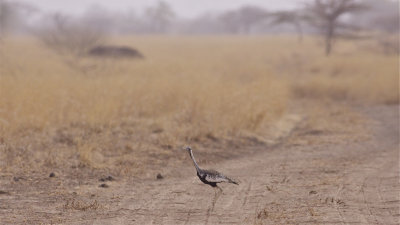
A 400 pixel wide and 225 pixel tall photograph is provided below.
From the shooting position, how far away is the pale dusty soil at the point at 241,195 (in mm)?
4137

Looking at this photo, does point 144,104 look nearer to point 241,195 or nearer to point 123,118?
point 123,118

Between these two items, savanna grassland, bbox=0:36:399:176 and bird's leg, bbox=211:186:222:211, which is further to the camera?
savanna grassland, bbox=0:36:399:176

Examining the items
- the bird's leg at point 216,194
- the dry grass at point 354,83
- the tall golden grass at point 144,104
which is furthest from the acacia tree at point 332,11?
the bird's leg at point 216,194

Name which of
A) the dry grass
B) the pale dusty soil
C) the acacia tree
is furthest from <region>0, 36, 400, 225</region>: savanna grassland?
the acacia tree

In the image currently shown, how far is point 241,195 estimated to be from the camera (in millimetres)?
4742

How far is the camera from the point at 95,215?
13.7 ft

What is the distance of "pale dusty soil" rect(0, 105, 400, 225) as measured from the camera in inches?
163

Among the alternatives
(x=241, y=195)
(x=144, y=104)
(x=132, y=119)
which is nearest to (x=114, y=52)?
(x=144, y=104)

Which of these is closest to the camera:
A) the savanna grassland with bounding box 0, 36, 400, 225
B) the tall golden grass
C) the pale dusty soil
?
the pale dusty soil

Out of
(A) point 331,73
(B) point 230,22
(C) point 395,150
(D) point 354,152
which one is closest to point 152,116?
(D) point 354,152

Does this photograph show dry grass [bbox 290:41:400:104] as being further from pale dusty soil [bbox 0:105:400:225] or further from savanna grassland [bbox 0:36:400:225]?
pale dusty soil [bbox 0:105:400:225]

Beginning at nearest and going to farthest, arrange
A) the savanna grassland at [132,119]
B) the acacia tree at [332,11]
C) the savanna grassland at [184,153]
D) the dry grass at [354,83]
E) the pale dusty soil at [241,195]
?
the pale dusty soil at [241,195] < the savanna grassland at [184,153] < the savanna grassland at [132,119] < the dry grass at [354,83] < the acacia tree at [332,11]

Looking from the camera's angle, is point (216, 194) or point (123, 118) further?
point (123, 118)

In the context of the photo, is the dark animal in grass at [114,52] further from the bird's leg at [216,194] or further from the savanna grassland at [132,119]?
the bird's leg at [216,194]
